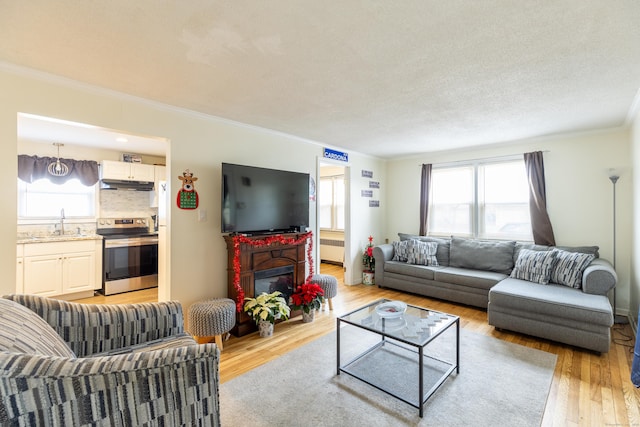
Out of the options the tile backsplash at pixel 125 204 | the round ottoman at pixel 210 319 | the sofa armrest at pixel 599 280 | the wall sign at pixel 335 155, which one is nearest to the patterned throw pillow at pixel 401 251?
the wall sign at pixel 335 155

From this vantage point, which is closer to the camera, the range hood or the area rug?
the area rug

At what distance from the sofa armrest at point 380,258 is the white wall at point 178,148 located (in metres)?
1.92

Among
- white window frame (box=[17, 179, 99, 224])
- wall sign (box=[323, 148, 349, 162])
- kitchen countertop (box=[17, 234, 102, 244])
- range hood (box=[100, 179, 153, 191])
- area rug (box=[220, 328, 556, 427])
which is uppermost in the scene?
wall sign (box=[323, 148, 349, 162])

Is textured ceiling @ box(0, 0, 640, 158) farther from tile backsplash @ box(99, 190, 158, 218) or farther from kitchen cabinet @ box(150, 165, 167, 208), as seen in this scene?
tile backsplash @ box(99, 190, 158, 218)

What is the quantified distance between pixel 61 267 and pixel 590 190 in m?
7.26

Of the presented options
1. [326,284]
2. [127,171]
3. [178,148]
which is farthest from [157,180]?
[326,284]

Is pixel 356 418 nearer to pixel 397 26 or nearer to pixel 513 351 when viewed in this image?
pixel 513 351

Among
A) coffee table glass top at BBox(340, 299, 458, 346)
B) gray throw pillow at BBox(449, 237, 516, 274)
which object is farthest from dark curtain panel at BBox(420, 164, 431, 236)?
coffee table glass top at BBox(340, 299, 458, 346)

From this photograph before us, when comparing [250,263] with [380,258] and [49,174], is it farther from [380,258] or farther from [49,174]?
[49,174]

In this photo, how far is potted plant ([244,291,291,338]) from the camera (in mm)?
3104

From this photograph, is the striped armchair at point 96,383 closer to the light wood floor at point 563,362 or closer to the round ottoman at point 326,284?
the light wood floor at point 563,362

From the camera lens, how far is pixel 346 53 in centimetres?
195

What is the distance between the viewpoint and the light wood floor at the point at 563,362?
1966 millimetres

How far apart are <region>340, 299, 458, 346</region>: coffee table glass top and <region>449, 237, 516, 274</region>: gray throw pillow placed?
6.76 feet
